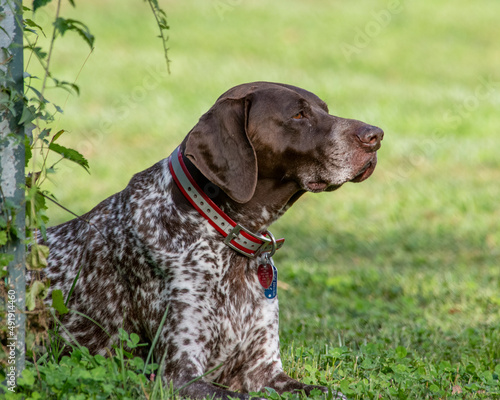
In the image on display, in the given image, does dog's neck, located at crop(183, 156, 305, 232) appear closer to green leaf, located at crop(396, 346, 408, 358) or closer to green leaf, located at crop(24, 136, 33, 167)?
green leaf, located at crop(24, 136, 33, 167)

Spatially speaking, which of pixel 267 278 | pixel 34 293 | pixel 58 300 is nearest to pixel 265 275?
pixel 267 278

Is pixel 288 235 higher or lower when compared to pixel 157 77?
lower

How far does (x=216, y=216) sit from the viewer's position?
3604 mm

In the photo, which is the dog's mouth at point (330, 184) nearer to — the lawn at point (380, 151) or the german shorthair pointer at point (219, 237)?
the german shorthair pointer at point (219, 237)

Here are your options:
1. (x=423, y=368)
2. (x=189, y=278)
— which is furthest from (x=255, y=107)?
(x=423, y=368)

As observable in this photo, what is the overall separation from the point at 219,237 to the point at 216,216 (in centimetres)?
11

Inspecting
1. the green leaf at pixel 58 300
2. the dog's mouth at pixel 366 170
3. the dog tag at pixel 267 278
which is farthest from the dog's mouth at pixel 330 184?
the green leaf at pixel 58 300

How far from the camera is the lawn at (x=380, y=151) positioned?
4.79 m

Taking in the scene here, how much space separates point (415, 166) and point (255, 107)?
8325mm

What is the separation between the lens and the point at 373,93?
14695 mm

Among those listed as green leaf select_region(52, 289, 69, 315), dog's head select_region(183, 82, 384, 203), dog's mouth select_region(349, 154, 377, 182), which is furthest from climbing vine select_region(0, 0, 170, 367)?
dog's mouth select_region(349, 154, 377, 182)

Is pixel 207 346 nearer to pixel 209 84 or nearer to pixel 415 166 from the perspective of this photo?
pixel 415 166

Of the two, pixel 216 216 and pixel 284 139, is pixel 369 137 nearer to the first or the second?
pixel 284 139

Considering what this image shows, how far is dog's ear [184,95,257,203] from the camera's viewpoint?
11.5ft
